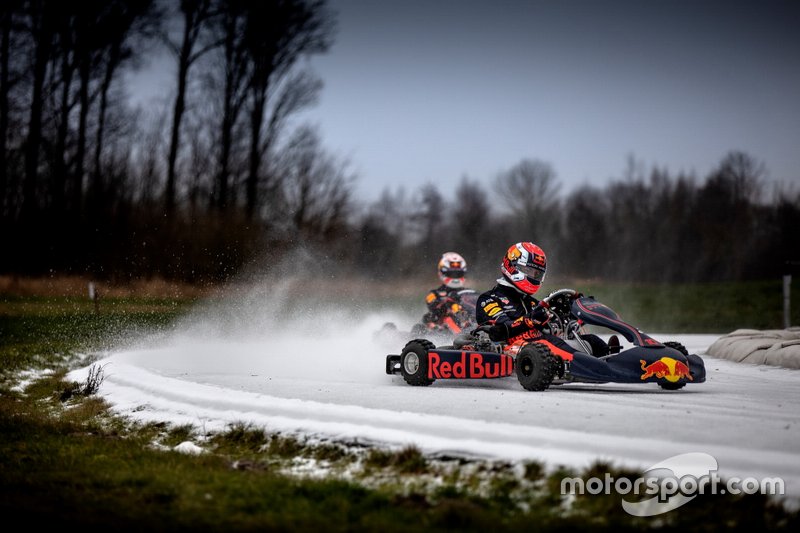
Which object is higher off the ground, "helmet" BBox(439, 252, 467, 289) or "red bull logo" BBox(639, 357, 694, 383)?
"helmet" BBox(439, 252, 467, 289)

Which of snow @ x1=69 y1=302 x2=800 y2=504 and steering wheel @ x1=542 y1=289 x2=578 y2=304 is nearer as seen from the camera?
snow @ x1=69 y1=302 x2=800 y2=504

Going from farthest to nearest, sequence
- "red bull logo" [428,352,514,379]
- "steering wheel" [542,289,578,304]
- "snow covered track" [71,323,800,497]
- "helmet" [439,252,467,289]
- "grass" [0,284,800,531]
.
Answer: "helmet" [439,252,467,289] < "steering wheel" [542,289,578,304] < "red bull logo" [428,352,514,379] < "snow covered track" [71,323,800,497] < "grass" [0,284,800,531]

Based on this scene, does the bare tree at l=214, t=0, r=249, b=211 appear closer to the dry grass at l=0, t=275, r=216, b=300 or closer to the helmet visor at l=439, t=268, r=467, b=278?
the dry grass at l=0, t=275, r=216, b=300

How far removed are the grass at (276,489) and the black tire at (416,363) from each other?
11.0 feet

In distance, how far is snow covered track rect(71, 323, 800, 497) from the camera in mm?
6676

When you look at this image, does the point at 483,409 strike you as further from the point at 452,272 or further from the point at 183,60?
the point at 183,60

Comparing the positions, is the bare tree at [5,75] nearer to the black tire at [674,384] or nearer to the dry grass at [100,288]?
the dry grass at [100,288]

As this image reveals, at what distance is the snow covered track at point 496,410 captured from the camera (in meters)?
6.68

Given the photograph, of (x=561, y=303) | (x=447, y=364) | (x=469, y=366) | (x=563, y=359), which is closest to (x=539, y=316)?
(x=561, y=303)

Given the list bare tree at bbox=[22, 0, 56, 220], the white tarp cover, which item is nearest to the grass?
the white tarp cover

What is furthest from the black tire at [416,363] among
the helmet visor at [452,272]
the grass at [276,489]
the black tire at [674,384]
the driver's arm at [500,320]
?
the helmet visor at [452,272]

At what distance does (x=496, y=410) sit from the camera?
8.62m

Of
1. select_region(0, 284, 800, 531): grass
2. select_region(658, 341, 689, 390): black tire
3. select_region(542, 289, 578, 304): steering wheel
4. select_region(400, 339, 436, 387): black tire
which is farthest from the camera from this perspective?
select_region(542, 289, 578, 304): steering wheel

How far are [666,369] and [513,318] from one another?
218 centimetres
